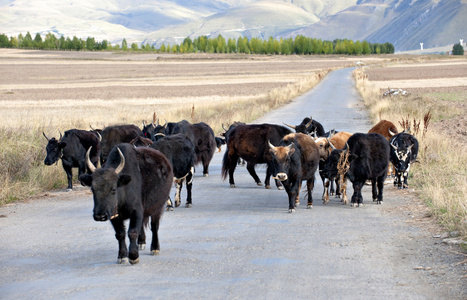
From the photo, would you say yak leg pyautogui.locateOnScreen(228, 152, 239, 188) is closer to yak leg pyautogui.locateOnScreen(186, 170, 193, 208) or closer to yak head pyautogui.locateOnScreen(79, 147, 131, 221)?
yak leg pyautogui.locateOnScreen(186, 170, 193, 208)

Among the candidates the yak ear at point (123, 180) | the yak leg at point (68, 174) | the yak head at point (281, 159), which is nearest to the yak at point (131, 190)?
the yak ear at point (123, 180)

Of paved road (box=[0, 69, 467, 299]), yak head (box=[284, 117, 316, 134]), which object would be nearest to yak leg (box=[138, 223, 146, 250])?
paved road (box=[0, 69, 467, 299])

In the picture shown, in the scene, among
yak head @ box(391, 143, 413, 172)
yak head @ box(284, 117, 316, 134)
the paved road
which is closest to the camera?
the paved road

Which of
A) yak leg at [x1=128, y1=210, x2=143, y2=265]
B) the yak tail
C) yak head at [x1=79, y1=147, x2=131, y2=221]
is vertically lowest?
the yak tail

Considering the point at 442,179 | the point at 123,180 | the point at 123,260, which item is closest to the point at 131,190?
the point at 123,180

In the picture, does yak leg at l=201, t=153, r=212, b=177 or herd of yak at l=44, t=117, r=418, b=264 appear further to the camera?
yak leg at l=201, t=153, r=212, b=177

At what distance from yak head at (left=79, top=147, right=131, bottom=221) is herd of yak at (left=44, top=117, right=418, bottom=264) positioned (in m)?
0.01

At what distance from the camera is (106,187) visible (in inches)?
316

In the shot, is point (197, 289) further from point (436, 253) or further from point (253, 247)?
point (436, 253)

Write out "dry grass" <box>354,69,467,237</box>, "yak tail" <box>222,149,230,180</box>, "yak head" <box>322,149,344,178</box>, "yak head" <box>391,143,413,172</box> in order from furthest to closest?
1. "yak tail" <box>222,149,230,180</box>
2. "yak head" <box>391,143,413,172</box>
3. "yak head" <box>322,149,344,178</box>
4. "dry grass" <box>354,69,467,237</box>

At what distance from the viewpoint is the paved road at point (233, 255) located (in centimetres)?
719

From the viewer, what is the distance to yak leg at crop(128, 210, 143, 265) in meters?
8.27

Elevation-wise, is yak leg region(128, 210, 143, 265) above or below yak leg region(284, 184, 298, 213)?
above

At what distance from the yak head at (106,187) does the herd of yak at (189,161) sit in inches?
0.5
